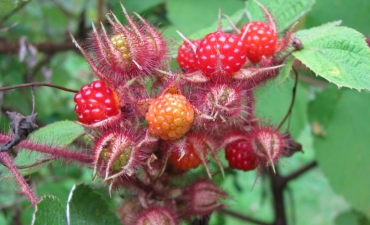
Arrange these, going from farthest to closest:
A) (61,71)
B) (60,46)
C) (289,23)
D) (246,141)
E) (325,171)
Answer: (61,71) < (60,46) < (325,171) < (289,23) < (246,141)

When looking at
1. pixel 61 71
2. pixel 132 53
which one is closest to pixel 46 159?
pixel 132 53

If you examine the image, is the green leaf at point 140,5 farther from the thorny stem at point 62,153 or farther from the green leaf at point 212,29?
the thorny stem at point 62,153

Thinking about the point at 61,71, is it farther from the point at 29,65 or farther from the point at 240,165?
the point at 240,165

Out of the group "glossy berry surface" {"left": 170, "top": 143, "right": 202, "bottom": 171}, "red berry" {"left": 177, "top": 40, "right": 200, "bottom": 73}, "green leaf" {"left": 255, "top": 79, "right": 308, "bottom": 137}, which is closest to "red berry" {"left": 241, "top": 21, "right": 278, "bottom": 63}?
"red berry" {"left": 177, "top": 40, "right": 200, "bottom": 73}

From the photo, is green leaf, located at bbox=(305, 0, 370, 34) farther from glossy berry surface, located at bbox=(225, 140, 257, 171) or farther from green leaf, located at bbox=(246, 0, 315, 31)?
glossy berry surface, located at bbox=(225, 140, 257, 171)

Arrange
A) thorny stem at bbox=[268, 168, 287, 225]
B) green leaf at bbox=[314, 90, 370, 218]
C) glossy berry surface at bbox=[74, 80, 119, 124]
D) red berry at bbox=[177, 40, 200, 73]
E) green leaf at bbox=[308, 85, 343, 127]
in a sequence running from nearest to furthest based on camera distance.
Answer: glossy berry surface at bbox=[74, 80, 119, 124] < red berry at bbox=[177, 40, 200, 73] < green leaf at bbox=[314, 90, 370, 218] < green leaf at bbox=[308, 85, 343, 127] < thorny stem at bbox=[268, 168, 287, 225]

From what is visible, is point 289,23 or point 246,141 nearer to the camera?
point 246,141
